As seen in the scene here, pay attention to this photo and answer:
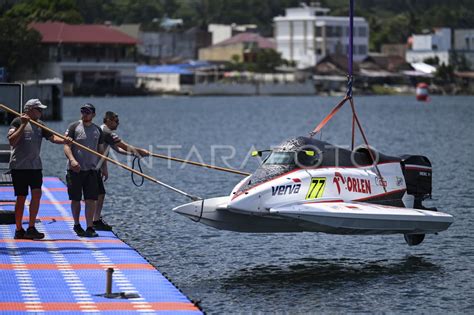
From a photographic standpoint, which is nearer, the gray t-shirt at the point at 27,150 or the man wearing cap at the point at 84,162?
the gray t-shirt at the point at 27,150

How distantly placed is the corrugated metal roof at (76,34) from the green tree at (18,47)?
382cm

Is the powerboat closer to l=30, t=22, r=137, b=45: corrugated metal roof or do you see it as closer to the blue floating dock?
the blue floating dock

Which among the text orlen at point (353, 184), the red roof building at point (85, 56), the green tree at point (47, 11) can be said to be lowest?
the red roof building at point (85, 56)

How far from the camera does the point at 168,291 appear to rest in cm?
1855

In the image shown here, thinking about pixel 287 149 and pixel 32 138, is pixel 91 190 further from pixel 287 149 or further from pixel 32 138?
pixel 287 149

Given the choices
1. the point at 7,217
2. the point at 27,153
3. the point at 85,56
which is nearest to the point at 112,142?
the point at 27,153

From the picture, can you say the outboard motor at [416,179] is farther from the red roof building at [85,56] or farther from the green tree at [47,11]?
the red roof building at [85,56]

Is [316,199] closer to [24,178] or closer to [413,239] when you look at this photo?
[413,239]

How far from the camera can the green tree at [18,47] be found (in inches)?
5153

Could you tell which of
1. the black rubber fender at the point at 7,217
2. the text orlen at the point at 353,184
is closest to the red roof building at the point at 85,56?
the black rubber fender at the point at 7,217

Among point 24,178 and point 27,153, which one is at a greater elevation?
point 27,153

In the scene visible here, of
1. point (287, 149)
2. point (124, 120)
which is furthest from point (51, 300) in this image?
point (124, 120)

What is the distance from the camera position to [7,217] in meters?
24.0

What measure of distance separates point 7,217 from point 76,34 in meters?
139
